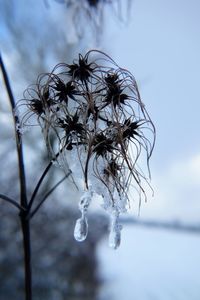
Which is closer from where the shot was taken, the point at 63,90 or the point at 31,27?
the point at 63,90

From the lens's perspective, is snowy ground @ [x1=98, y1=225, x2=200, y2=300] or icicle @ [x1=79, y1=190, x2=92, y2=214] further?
snowy ground @ [x1=98, y1=225, x2=200, y2=300]

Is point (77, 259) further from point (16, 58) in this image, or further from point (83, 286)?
point (16, 58)

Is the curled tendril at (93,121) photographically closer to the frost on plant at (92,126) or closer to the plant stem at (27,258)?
the frost on plant at (92,126)

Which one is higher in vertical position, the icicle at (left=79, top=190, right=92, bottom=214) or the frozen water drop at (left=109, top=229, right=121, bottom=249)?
the icicle at (left=79, top=190, right=92, bottom=214)

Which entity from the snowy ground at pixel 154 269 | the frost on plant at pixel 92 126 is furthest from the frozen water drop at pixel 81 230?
the snowy ground at pixel 154 269

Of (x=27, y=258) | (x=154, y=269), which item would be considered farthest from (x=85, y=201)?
(x=154, y=269)

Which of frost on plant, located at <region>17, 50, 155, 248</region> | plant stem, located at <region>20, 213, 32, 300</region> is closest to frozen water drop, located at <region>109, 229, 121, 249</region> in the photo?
frost on plant, located at <region>17, 50, 155, 248</region>

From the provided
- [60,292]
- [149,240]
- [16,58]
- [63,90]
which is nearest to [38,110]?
[63,90]

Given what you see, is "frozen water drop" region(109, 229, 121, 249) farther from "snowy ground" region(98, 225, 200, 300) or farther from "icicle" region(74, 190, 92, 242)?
"snowy ground" region(98, 225, 200, 300)
